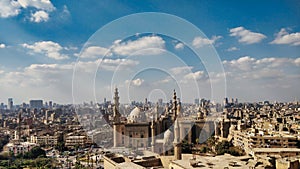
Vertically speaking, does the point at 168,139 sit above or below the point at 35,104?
below

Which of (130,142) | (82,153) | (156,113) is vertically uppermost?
(156,113)

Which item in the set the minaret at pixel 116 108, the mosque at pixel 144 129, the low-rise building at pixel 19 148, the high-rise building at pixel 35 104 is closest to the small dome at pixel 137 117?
the mosque at pixel 144 129

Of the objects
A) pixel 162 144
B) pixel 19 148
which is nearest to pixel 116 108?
pixel 162 144

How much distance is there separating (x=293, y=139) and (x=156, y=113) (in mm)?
6148

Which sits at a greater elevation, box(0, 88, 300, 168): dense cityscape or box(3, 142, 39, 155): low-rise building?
box(0, 88, 300, 168): dense cityscape

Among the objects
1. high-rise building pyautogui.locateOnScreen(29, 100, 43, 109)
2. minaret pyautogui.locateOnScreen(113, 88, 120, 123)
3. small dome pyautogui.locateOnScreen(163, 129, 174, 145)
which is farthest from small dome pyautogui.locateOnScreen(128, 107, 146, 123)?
high-rise building pyautogui.locateOnScreen(29, 100, 43, 109)

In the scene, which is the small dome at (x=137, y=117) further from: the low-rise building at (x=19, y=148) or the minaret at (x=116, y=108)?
the low-rise building at (x=19, y=148)

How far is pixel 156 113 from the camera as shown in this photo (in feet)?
48.3

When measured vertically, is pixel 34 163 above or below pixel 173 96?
below

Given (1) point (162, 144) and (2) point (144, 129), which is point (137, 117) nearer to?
(2) point (144, 129)

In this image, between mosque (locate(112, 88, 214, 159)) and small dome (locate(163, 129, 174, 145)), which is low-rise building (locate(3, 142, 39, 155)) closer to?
mosque (locate(112, 88, 214, 159))

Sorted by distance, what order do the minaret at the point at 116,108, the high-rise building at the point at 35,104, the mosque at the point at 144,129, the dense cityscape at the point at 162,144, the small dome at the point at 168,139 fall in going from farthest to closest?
the high-rise building at the point at 35,104
the minaret at the point at 116,108
the mosque at the point at 144,129
the small dome at the point at 168,139
the dense cityscape at the point at 162,144

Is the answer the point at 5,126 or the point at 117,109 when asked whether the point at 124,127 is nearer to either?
the point at 117,109

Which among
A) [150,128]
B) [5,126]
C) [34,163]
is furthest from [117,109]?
[5,126]
